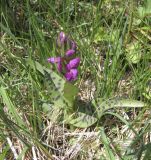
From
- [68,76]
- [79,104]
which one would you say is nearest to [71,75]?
[68,76]

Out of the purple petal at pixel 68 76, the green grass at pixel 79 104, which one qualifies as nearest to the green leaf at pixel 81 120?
the green grass at pixel 79 104

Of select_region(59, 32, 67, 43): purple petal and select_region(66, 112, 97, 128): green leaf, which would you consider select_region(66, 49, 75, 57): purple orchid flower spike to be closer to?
select_region(59, 32, 67, 43): purple petal

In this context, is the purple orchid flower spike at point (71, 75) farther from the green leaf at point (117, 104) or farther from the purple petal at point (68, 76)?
the green leaf at point (117, 104)

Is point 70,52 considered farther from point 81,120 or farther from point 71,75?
point 81,120

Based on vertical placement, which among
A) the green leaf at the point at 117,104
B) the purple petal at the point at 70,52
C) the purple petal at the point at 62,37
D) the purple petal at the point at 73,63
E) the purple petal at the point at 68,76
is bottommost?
the green leaf at the point at 117,104

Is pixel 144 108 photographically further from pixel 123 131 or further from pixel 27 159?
pixel 27 159

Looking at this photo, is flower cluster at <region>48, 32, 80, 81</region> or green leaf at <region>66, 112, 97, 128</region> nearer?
flower cluster at <region>48, 32, 80, 81</region>

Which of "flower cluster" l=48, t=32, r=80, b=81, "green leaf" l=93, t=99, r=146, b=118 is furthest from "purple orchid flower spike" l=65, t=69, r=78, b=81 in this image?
"green leaf" l=93, t=99, r=146, b=118

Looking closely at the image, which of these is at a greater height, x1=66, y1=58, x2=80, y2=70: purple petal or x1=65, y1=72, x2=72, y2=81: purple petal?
x1=66, y1=58, x2=80, y2=70: purple petal
